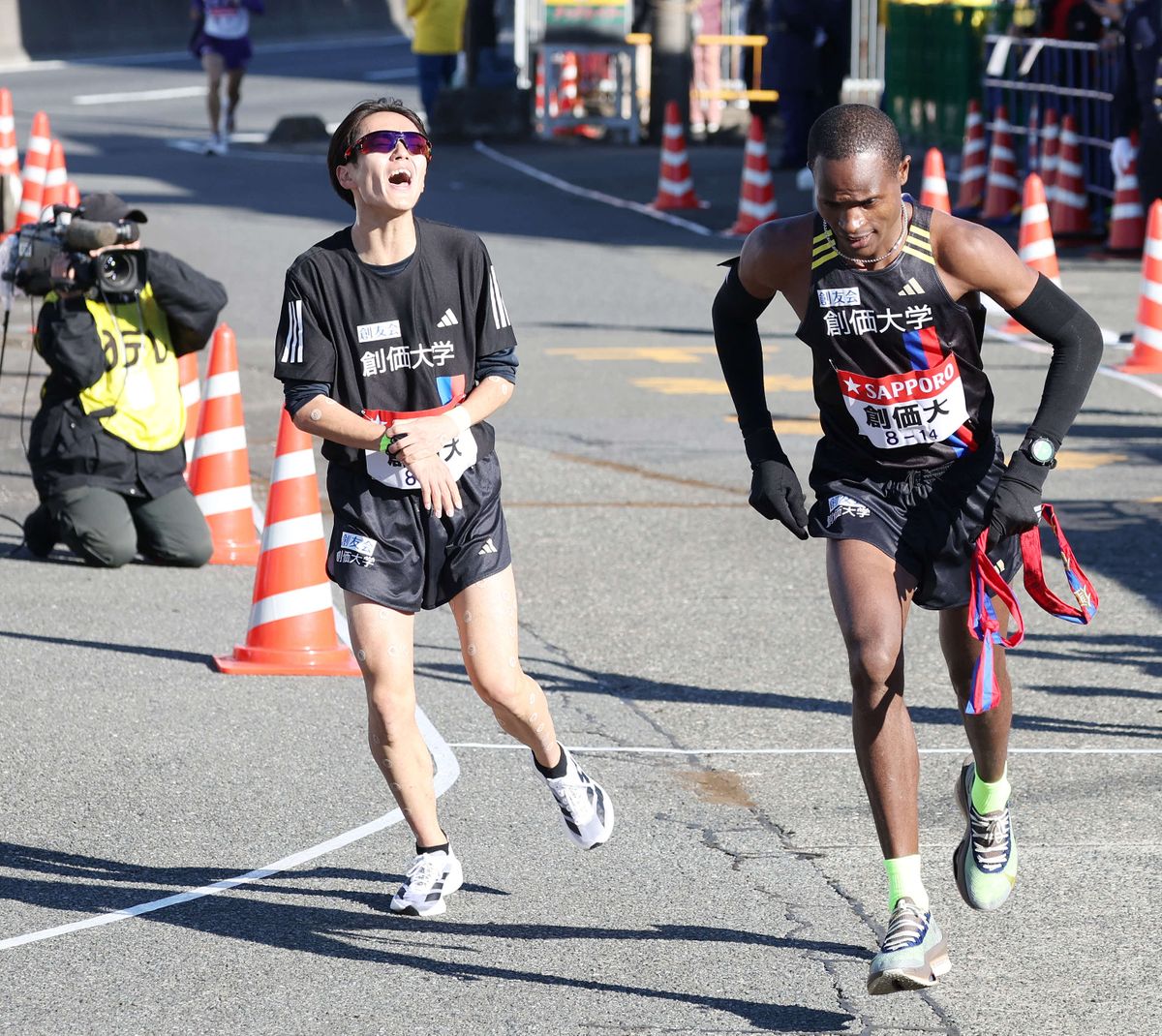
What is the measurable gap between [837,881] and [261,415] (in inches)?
275

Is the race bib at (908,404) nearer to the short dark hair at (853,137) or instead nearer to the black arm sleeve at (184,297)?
the short dark hair at (853,137)

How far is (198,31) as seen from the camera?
24.5m

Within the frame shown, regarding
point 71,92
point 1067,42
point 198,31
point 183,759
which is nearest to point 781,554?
point 183,759

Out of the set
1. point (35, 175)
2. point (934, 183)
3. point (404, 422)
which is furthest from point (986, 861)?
point (35, 175)

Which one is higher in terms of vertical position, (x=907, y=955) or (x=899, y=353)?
(x=899, y=353)

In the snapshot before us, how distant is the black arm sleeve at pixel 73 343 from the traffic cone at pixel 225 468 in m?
0.63

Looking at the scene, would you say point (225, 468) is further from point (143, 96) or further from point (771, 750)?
point (143, 96)

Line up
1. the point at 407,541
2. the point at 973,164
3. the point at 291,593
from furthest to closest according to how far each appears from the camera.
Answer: the point at 973,164 < the point at 291,593 < the point at 407,541

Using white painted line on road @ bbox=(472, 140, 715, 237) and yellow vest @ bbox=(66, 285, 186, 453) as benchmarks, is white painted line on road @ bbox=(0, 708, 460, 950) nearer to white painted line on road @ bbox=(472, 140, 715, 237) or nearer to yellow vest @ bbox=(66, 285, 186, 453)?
yellow vest @ bbox=(66, 285, 186, 453)

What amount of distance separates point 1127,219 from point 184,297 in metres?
10.7

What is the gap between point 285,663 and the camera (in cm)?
728

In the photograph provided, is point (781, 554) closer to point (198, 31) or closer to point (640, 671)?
point (640, 671)

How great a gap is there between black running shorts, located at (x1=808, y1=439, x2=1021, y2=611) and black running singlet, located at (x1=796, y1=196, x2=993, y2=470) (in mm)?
43

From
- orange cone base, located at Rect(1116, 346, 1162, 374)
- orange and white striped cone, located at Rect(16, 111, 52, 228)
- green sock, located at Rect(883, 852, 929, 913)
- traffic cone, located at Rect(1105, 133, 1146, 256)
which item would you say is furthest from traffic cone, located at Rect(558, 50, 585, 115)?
green sock, located at Rect(883, 852, 929, 913)
